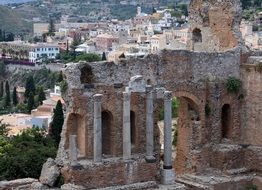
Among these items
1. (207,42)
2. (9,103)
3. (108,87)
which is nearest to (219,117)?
(207,42)

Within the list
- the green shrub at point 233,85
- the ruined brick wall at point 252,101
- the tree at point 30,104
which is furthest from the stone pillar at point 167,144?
the tree at point 30,104

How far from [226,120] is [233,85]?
4.84 feet

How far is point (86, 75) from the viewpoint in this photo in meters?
25.2

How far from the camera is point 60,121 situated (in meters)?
53.1

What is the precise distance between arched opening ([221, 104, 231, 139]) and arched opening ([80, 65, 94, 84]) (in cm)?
622

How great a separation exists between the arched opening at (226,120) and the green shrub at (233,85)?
2.08ft

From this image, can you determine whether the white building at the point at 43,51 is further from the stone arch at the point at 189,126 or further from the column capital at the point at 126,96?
the column capital at the point at 126,96

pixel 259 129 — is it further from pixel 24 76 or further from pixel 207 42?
pixel 24 76

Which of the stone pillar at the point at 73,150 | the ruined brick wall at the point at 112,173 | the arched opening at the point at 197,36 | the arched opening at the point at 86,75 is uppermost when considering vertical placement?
the arched opening at the point at 197,36

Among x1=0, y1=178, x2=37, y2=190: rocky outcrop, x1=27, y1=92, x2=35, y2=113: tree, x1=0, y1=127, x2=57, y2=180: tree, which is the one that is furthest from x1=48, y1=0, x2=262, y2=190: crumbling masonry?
x1=27, y1=92, x2=35, y2=113: tree

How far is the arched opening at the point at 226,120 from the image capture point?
28617mm

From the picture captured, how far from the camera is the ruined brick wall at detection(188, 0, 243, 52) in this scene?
2886cm

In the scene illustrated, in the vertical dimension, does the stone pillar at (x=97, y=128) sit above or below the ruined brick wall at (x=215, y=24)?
below

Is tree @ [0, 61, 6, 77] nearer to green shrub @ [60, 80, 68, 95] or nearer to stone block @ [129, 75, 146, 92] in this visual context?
stone block @ [129, 75, 146, 92]
